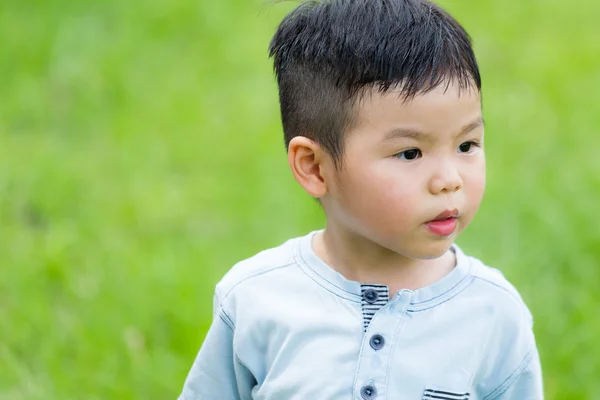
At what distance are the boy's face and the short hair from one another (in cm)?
3

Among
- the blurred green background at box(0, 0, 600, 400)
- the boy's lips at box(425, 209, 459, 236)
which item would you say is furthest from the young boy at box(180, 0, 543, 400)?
the blurred green background at box(0, 0, 600, 400)

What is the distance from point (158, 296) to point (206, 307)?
8.8 inches

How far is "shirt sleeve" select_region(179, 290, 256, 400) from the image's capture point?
2373 millimetres

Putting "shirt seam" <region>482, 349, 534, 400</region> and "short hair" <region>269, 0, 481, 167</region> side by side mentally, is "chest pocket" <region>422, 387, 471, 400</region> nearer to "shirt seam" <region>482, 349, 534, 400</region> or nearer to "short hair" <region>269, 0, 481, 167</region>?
"shirt seam" <region>482, 349, 534, 400</region>

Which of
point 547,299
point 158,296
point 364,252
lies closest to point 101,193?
point 158,296

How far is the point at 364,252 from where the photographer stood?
7.53ft

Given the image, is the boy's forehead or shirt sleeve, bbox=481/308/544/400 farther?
shirt sleeve, bbox=481/308/544/400

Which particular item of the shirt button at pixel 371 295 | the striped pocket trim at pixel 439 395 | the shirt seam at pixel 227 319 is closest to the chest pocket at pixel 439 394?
the striped pocket trim at pixel 439 395

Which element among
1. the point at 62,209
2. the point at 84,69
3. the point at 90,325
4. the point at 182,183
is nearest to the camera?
the point at 90,325

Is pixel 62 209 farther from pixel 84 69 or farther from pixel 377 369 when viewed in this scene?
pixel 377 369

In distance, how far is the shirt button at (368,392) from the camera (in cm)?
215

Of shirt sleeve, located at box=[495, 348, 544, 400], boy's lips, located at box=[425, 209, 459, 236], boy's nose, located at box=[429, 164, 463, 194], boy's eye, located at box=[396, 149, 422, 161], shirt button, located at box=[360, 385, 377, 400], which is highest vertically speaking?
boy's eye, located at box=[396, 149, 422, 161]

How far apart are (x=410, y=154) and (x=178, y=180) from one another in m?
2.82

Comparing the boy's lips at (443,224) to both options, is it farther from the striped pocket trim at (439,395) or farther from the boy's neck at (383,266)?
the striped pocket trim at (439,395)
